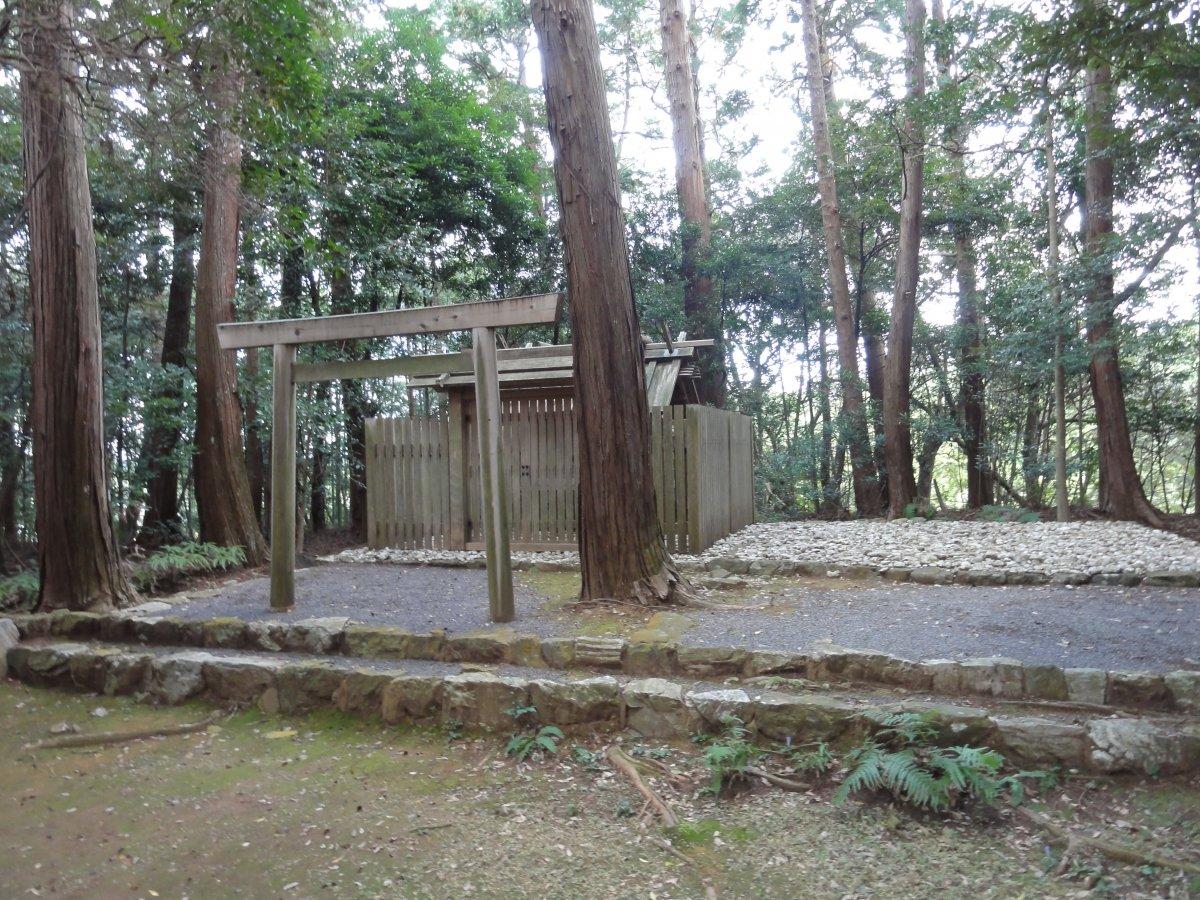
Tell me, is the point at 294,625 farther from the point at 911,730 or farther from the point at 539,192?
A: the point at 539,192

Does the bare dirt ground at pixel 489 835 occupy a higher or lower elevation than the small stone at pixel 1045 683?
lower

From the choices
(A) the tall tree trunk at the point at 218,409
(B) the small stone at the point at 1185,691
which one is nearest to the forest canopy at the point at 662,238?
(A) the tall tree trunk at the point at 218,409

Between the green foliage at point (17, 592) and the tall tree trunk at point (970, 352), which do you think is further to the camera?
the tall tree trunk at point (970, 352)

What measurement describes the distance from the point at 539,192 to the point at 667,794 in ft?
46.4

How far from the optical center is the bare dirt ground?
2.79m

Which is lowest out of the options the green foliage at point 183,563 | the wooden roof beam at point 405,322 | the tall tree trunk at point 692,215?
the green foliage at point 183,563

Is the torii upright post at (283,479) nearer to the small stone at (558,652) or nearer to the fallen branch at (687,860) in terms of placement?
the small stone at (558,652)

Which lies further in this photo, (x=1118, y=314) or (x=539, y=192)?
(x=539, y=192)

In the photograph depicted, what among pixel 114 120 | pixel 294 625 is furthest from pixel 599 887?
pixel 114 120

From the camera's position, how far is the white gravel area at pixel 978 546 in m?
6.77

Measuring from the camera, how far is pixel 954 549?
775 centimetres

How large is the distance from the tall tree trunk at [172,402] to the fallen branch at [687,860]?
787 cm

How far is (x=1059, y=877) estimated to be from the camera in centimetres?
272

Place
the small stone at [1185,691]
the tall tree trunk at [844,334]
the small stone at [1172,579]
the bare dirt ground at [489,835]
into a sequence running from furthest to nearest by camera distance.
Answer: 1. the tall tree trunk at [844,334]
2. the small stone at [1172,579]
3. the small stone at [1185,691]
4. the bare dirt ground at [489,835]
